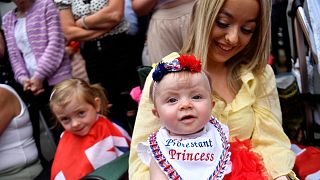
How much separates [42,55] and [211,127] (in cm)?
159

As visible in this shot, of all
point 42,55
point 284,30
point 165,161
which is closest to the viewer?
point 165,161

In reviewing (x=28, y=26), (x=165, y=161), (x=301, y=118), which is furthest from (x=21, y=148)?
(x=301, y=118)

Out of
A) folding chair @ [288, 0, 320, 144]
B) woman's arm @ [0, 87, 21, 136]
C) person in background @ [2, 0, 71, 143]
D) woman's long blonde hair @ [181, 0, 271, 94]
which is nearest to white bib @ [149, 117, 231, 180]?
woman's long blonde hair @ [181, 0, 271, 94]

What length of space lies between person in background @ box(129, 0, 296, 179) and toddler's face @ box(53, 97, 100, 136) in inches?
23.4

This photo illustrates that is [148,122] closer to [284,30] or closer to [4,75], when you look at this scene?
[4,75]

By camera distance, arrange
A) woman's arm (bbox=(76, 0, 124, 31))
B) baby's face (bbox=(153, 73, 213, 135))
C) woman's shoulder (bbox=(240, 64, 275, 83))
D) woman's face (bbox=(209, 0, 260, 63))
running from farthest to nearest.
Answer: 1. woman's arm (bbox=(76, 0, 124, 31))
2. woman's shoulder (bbox=(240, 64, 275, 83))
3. woman's face (bbox=(209, 0, 260, 63))
4. baby's face (bbox=(153, 73, 213, 135))

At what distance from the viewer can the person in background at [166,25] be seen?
2490 millimetres

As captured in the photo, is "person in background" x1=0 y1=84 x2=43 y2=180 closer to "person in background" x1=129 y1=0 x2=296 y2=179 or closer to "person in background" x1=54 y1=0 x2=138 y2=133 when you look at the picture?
"person in background" x1=54 y1=0 x2=138 y2=133

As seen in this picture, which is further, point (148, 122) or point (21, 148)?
point (21, 148)

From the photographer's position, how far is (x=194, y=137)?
164 cm

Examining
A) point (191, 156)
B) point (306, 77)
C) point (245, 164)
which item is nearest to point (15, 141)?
point (191, 156)

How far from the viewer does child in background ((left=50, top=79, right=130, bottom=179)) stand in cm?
233

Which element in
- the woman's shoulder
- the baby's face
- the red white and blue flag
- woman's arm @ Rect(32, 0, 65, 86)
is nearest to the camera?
the baby's face

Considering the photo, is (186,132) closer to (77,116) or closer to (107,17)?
(77,116)
